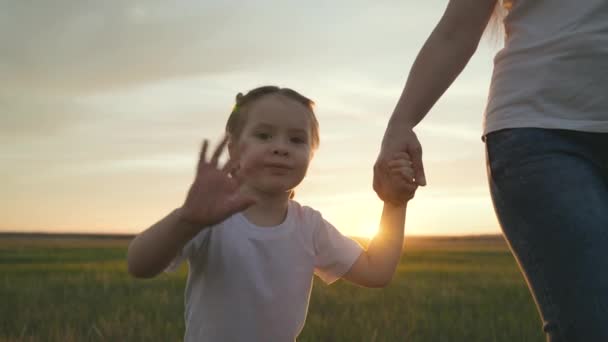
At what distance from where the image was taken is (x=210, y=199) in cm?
228

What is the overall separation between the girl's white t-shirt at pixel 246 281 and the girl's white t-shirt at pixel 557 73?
1.11 metres

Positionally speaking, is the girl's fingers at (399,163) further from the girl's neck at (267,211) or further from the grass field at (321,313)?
the grass field at (321,313)

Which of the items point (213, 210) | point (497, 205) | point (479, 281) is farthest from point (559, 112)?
point (479, 281)

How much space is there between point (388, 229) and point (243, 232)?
0.63m

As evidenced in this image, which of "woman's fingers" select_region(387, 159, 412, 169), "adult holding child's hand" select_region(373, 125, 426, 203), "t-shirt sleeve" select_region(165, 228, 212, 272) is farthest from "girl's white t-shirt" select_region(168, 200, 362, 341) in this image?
"woman's fingers" select_region(387, 159, 412, 169)

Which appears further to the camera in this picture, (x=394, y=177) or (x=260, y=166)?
(x=260, y=166)

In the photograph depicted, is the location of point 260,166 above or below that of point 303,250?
above

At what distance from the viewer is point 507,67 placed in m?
1.93

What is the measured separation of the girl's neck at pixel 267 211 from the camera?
279 centimetres

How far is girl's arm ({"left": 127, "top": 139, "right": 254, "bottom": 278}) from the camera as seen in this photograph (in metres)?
2.28

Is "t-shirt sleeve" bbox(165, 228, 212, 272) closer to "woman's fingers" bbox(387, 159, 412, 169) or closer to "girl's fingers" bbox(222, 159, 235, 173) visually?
"girl's fingers" bbox(222, 159, 235, 173)

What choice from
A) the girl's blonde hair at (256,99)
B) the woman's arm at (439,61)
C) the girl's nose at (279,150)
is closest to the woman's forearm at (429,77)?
the woman's arm at (439,61)

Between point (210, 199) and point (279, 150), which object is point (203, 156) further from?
point (279, 150)

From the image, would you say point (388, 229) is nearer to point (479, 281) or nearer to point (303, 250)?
point (303, 250)
